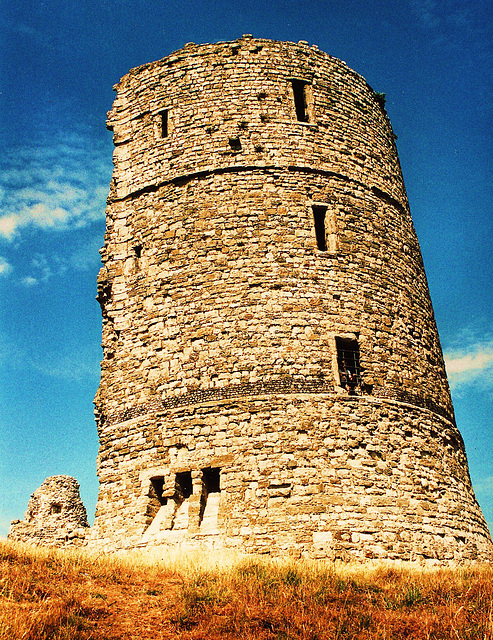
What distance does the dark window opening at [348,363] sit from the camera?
10992 mm

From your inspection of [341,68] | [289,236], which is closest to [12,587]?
[289,236]

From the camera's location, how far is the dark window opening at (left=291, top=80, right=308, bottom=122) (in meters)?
13.4

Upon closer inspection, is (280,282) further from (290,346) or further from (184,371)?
(184,371)

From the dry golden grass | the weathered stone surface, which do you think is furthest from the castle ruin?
the weathered stone surface

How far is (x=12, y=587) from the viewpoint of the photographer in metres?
6.74

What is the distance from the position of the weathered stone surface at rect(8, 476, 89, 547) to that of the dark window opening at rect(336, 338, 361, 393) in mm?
6083

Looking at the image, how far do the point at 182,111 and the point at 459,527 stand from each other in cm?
937

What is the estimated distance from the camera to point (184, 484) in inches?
412

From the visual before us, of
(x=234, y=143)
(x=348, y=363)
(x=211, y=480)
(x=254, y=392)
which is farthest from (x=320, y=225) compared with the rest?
(x=211, y=480)

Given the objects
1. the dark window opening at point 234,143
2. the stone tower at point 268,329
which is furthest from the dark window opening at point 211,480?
the dark window opening at point 234,143

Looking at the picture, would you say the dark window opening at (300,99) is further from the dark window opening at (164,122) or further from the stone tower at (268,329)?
A: the dark window opening at (164,122)

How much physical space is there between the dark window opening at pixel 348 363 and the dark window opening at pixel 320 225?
1.94 metres

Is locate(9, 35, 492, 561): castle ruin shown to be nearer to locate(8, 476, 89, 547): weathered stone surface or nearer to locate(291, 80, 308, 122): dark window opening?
locate(291, 80, 308, 122): dark window opening

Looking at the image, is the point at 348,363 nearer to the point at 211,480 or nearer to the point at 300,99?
the point at 211,480
